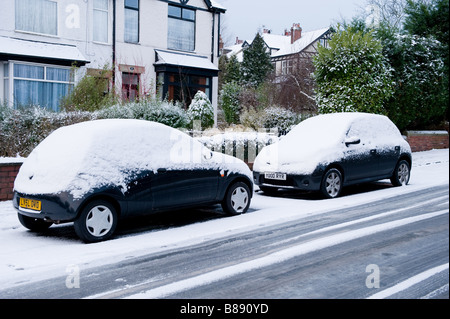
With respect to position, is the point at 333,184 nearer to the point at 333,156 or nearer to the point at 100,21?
the point at 333,156

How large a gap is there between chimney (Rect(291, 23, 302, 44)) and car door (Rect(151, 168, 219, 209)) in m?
56.4

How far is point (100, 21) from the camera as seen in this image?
23.6 m

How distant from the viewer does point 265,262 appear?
19.2ft

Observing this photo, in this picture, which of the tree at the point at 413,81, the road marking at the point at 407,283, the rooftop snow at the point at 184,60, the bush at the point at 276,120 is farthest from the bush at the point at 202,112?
the road marking at the point at 407,283

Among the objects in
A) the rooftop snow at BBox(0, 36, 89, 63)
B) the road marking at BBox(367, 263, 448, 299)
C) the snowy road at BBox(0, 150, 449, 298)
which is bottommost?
the snowy road at BBox(0, 150, 449, 298)

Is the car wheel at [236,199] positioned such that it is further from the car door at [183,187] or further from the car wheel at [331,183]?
the car wheel at [331,183]

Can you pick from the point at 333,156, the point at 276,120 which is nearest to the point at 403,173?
the point at 333,156

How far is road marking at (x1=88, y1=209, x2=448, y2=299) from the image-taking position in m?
4.96

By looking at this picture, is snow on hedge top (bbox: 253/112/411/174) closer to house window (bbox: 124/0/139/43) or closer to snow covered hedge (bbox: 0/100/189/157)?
snow covered hedge (bbox: 0/100/189/157)

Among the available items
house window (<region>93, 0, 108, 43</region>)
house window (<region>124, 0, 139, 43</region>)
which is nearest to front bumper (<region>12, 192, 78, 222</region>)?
house window (<region>93, 0, 108, 43</region>)

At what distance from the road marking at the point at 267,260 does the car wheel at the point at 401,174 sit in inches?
167

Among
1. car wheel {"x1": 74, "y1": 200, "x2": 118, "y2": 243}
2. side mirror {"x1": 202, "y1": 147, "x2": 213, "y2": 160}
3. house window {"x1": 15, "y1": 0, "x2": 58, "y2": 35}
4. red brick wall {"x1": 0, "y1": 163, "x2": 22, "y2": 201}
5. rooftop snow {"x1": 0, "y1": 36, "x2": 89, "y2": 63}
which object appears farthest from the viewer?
house window {"x1": 15, "y1": 0, "x2": 58, "y2": 35}

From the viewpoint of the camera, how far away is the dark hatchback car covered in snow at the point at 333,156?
35.0 ft
